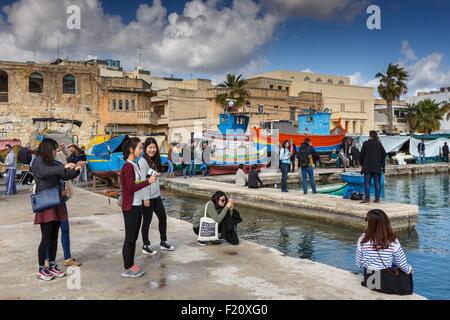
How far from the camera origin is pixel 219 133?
84.4 feet

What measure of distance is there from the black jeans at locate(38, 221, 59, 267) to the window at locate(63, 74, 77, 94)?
35.0 m

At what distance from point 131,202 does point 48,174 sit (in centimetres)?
111

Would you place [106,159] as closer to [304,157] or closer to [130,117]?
[304,157]

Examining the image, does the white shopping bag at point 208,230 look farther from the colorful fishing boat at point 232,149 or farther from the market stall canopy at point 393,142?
the market stall canopy at point 393,142

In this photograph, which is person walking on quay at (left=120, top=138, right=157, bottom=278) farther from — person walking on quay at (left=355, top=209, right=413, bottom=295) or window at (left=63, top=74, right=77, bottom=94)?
window at (left=63, top=74, right=77, bottom=94)

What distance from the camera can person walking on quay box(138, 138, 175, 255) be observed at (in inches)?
238

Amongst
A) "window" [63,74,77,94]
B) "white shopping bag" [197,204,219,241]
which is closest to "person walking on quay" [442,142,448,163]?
"window" [63,74,77,94]

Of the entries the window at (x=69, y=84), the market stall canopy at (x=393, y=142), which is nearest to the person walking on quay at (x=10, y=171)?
the window at (x=69, y=84)

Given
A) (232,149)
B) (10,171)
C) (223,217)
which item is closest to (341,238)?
(223,217)

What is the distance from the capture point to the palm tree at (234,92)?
46.3m

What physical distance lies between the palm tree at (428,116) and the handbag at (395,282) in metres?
56.5

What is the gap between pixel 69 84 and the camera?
38.6 metres
